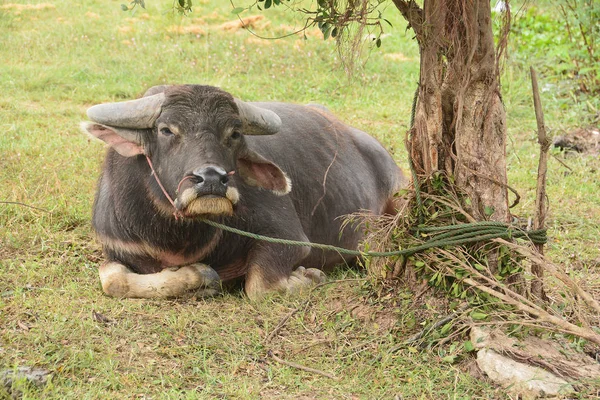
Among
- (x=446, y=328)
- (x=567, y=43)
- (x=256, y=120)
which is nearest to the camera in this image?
(x=446, y=328)

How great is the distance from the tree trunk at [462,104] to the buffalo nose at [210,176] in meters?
1.00

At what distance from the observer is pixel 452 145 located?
12.2 feet

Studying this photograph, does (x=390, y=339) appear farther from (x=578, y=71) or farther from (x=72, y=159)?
(x=578, y=71)

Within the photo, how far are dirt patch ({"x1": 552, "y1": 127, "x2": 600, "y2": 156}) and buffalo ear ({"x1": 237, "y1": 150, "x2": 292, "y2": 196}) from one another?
150 inches

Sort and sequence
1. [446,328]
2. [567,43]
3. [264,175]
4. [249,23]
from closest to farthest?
1. [446,328]
2. [264,175]
3. [567,43]
4. [249,23]

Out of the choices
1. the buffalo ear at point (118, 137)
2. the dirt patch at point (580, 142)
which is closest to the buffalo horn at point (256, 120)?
Answer: the buffalo ear at point (118, 137)

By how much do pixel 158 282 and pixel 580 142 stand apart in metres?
4.79

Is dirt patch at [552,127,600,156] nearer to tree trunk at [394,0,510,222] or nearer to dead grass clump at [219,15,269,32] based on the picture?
tree trunk at [394,0,510,222]

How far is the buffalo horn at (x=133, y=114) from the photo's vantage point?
4.32 meters

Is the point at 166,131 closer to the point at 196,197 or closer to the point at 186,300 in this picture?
the point at 196,197

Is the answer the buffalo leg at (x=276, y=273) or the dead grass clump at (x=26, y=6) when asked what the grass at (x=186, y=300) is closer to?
the buffalo leg at (x=276, y=273)

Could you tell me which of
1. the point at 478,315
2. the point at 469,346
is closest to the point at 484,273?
the point at 478,315

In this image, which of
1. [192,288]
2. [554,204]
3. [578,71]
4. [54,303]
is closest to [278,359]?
[192,288]

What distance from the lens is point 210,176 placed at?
3.94 metres
